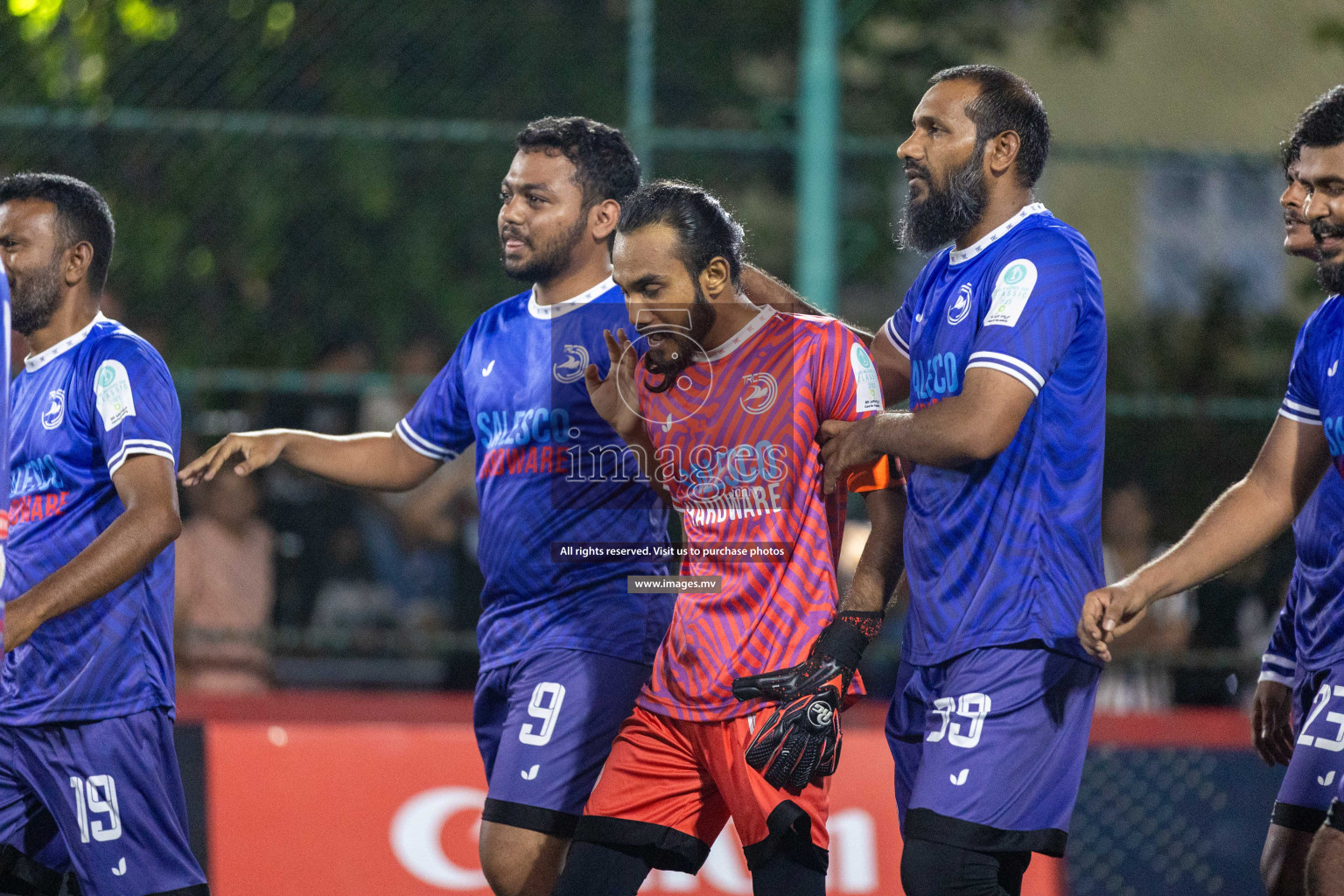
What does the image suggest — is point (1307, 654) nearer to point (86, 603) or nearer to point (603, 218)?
point (603, 218)

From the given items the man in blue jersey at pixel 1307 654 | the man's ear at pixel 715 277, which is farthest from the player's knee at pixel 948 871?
the man's ear at pixel 715 277

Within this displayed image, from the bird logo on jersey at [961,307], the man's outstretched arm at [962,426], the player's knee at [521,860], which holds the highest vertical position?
the bird logo on jersey at [961,307]

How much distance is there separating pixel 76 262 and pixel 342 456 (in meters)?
0.95

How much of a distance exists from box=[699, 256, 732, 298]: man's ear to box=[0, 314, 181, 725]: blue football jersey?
150cm

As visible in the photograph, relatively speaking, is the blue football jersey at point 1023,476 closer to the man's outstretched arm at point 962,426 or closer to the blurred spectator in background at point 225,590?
the man's outstretched arm at point 962,426

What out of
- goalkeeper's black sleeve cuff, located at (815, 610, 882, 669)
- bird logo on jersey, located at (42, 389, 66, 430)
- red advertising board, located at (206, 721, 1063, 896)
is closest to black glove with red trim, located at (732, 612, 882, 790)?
goalkeeper's black sleeve cuff, located at (815, 610, 882, 669)

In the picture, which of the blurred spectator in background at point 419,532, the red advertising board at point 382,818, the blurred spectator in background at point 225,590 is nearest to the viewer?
the red advertising board at point 382,818

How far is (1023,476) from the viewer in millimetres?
3723

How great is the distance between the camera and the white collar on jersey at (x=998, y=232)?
152 inches

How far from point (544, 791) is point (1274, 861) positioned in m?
1.95

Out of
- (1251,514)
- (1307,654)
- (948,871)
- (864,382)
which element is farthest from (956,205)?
(948,871)

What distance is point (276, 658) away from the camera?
7.32 metres

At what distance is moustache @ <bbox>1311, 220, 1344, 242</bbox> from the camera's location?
146 inches

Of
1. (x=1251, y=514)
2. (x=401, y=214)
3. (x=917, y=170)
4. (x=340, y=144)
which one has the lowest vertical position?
(x=1251, y=514)
